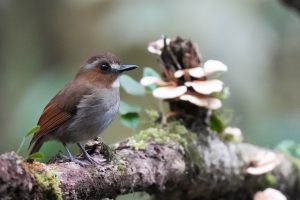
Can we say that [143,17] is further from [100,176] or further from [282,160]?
[100,176]

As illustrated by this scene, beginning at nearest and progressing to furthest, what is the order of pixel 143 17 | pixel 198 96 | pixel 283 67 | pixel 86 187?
pixel 86 187 → pixel 198 96 → pixel 143 17 → pixel 283 67

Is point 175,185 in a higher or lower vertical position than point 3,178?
lower

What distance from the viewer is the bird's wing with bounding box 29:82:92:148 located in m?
3.38

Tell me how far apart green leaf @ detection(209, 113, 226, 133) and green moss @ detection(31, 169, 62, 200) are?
173 cm

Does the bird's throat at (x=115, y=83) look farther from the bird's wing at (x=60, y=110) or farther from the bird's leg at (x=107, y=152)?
the bird's leg at (x=107, y=152)

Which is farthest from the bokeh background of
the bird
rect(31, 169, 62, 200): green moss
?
rect(31, 169, 62, 200): green moss

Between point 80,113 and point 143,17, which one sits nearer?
point 80,113

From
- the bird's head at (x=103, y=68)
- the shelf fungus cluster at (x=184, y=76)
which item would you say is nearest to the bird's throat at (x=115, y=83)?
the bird's head at (x=103, y=68)

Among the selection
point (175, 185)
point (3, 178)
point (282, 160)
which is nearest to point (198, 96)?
point (175, 185)

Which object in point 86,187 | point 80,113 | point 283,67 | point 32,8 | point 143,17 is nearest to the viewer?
point 86,187

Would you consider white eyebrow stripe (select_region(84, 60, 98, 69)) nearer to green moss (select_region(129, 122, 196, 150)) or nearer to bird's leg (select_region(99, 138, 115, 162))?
green moss (select_region(129, 122, 196, 150))

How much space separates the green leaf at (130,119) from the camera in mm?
3975

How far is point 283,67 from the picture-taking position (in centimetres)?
838

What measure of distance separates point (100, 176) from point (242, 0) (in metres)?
5.31
